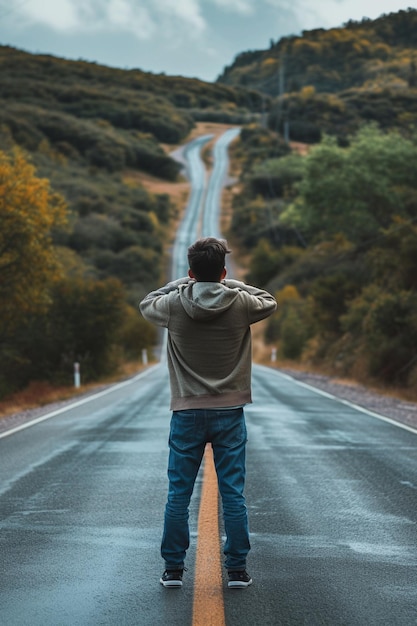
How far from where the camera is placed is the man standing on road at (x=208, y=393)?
4.97 metres

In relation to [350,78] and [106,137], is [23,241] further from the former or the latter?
[350,78]

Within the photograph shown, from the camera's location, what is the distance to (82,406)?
19.4 m

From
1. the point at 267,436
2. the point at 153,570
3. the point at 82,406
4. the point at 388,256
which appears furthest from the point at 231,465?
the point at 388,256

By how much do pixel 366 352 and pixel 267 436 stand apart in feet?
56.2

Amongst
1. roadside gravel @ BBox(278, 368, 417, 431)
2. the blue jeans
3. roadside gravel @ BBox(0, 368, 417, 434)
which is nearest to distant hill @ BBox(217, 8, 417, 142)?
roadside gravel @ BBox(278, 368, 417, 431)

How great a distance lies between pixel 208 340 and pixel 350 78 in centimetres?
13983

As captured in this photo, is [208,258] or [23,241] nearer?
[208,258]

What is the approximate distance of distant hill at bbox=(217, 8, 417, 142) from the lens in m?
81.1

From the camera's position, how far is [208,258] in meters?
5.02

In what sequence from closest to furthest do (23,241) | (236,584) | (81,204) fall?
1. (236,584)
2. (23,241)
3. (81,204)

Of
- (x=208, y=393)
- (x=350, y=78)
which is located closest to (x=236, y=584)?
(x=208, y=393)

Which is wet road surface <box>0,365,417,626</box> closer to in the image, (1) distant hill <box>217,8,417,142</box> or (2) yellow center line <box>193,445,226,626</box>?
(2) yellow center line <box>193,445,226,626</box>

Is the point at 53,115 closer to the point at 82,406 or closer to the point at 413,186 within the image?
the point at 413,186

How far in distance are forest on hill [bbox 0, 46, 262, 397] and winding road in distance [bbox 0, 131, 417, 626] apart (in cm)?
1385
